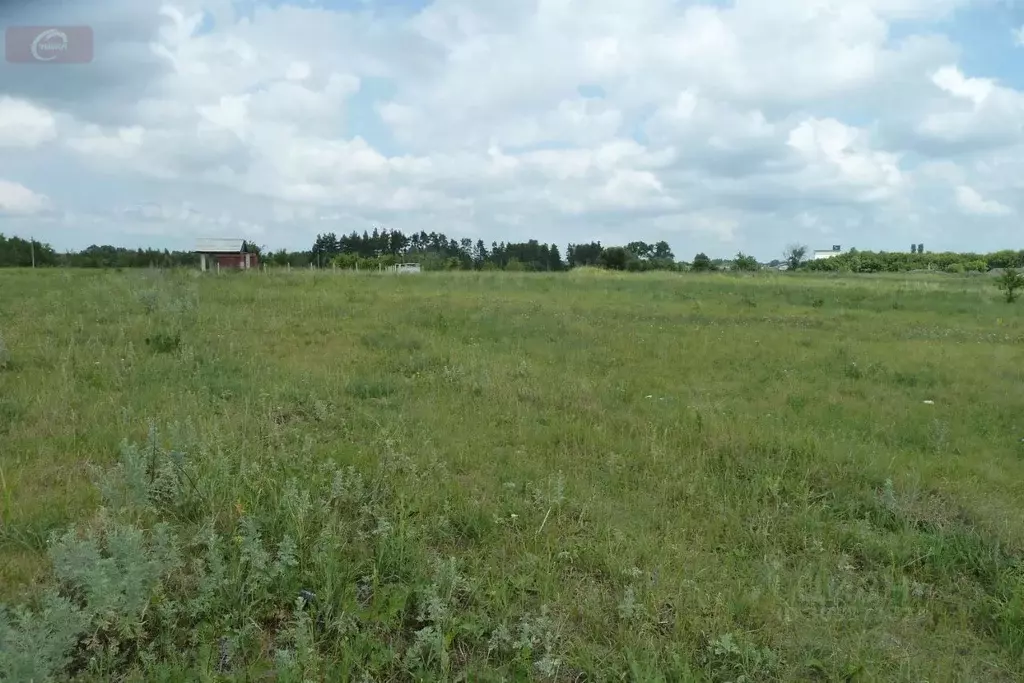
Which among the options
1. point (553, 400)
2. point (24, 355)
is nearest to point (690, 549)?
point (553, 400)

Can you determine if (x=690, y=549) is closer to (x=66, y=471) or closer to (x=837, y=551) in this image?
(x=837, y=551)

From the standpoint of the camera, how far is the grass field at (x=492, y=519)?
9.12 ft

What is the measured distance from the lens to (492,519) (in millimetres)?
3861

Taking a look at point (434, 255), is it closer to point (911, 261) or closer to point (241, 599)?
point (911, 261)

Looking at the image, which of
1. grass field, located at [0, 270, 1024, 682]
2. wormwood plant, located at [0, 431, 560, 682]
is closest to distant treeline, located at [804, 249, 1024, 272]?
grass field, located at [0, 270, 1024, 682]

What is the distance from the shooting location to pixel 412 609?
3.06m

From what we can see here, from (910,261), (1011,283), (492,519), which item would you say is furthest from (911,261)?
(492,519)

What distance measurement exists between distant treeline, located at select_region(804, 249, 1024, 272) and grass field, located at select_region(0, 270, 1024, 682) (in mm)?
78824

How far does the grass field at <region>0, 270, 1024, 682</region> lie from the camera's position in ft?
9.12

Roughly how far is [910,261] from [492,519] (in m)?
102

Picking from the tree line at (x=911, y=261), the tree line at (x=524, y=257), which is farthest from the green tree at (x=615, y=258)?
the tree line at (x=911, y=261)

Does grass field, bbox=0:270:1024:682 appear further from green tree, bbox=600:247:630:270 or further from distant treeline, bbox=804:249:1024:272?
distant treeline, bbox=804:249:1024:272

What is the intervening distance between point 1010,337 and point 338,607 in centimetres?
1513

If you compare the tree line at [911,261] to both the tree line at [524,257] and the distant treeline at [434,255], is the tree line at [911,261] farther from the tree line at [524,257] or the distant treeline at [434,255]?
the distant treeline at [434,255]
